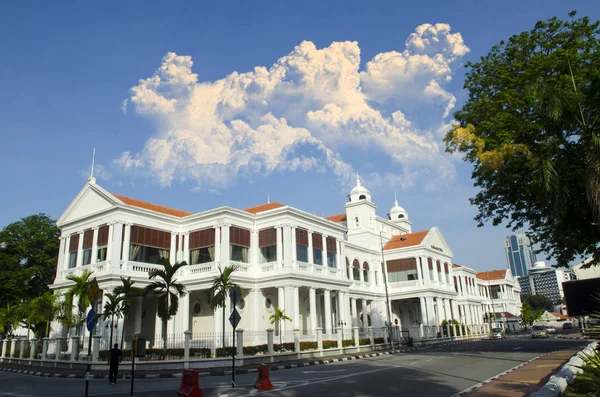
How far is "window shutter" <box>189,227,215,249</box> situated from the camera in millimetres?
31438

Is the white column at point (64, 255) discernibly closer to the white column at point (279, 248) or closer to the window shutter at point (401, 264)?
the white column at point (279, 248)

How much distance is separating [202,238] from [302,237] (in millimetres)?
7310

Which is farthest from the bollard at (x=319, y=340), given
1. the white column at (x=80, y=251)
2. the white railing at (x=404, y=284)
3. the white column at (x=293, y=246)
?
the white railing at (x=404, y=284)

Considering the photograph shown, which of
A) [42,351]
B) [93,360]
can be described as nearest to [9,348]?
[42,351]

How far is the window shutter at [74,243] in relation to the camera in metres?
Result: 31.4

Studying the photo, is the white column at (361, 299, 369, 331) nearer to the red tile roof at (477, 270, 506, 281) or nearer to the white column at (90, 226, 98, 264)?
the white column at (90, 226, 98, 264)

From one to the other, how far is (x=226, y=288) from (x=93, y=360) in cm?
769

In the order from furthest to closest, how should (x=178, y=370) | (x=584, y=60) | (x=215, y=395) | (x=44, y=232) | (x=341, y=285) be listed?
(x=44, y=232), (x=341, y=285), (x=178, y=370), (x=584, y=60), (x=215, y=395)

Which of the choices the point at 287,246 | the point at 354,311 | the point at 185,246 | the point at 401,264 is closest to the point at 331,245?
the point at 287,246

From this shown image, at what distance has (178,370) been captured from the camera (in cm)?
2083

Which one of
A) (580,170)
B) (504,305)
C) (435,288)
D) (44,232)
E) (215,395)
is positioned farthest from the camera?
(504,305)

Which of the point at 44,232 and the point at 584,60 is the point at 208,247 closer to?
the point at 44,232

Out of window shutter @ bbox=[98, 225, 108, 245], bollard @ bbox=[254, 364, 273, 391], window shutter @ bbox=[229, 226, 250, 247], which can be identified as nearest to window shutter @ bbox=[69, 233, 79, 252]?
window shutter @ bbox=[98, 225, 108, 245]

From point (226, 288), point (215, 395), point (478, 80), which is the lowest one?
point (215, 395)
